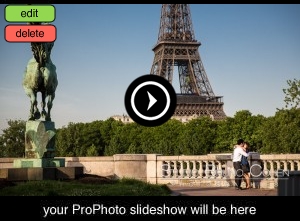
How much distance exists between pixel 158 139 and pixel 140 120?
9602cm

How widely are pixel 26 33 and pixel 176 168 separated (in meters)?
14.9

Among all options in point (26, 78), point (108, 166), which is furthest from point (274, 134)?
point (26, 78)

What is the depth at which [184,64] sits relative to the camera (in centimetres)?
11906

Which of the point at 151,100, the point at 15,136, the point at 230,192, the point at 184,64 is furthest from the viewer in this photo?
A: the point at 184,64

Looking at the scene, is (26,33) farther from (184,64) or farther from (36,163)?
(184,64)

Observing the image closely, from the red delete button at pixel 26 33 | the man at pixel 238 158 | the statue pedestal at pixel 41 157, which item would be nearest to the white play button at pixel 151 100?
the red delete button at pixel 26 33

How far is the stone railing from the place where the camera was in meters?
22.2

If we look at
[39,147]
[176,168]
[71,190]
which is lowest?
[176,168]

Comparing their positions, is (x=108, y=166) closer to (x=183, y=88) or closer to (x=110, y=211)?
(x=110, y=211)

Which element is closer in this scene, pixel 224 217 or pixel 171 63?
pixel 224 217

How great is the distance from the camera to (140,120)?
870 centimetres

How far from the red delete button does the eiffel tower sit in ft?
324
